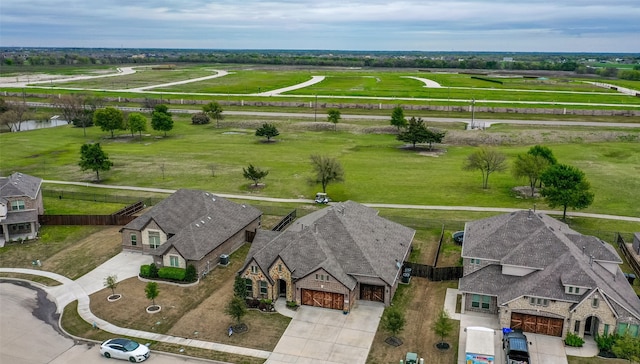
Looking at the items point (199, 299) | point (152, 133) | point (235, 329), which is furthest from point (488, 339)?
point (152, 133)

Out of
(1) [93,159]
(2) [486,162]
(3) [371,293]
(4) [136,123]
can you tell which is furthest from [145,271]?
(4) [136,123]

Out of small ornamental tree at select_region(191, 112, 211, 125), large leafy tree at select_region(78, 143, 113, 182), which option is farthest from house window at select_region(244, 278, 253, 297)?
small ornamental tree at select_region(191, 112, 211, 125)

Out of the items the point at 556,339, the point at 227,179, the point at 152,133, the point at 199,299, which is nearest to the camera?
the point at 556,339

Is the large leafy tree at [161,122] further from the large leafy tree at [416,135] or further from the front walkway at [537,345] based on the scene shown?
the front walkway at [537,345]

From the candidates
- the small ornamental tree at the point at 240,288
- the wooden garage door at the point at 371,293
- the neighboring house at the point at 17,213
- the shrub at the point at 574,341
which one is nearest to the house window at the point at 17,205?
the neighboring house at the point at 17,213

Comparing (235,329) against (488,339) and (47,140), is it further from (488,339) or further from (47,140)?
(47,140)
